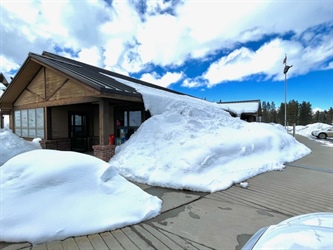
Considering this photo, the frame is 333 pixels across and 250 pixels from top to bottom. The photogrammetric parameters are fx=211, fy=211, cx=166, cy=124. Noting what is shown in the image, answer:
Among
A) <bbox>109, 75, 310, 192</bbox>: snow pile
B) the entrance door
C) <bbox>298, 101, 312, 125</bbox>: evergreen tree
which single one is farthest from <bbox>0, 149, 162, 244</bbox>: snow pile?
<bbox>298, 101, 312, 125</bbox>: evergreen tree

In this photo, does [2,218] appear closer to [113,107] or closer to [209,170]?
[209,170]

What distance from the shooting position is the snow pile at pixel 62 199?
9.75 ft

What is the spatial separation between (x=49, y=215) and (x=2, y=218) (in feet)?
1.99

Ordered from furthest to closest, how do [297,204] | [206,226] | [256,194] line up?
[256,194] → [297,204] → [206,226]

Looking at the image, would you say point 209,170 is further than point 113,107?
No

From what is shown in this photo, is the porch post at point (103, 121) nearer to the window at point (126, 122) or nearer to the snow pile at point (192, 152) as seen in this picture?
the snow pile at point (192, 152)

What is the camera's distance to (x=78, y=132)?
11.8 m

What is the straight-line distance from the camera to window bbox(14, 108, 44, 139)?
11.1 m

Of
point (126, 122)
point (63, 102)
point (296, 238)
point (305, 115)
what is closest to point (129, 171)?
point (126, 122)

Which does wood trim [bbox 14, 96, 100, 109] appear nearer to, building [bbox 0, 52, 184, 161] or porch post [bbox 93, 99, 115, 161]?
building [bbox 0, 52, 184, 161]

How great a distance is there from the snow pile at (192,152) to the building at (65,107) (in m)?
1.24

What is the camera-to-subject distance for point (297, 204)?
441 cm

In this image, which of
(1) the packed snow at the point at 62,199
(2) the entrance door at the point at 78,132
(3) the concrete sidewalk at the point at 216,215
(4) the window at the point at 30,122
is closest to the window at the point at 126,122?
(2) the entrance door at the point at 78,132

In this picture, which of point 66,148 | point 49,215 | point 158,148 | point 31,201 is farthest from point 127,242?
point 66,148
